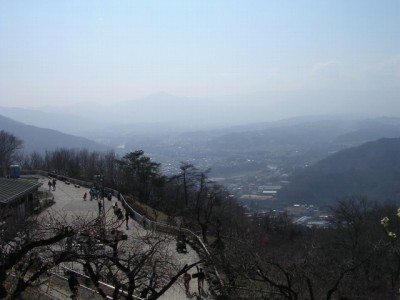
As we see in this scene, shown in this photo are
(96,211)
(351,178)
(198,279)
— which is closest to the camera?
(198,279)

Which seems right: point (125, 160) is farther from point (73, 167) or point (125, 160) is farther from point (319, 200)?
point (319, 200)

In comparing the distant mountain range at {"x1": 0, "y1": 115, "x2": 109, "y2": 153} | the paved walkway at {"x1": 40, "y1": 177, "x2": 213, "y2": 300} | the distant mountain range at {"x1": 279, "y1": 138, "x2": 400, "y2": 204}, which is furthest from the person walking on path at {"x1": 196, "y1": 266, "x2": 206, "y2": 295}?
the distant mountain range at {"x1": 0, "y1": 115, "x2": 109, "y2": 153}

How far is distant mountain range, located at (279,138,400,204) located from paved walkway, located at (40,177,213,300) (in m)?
56.1

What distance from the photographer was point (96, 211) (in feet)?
101

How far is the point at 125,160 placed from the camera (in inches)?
1815

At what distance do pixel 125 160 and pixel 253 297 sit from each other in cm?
3594

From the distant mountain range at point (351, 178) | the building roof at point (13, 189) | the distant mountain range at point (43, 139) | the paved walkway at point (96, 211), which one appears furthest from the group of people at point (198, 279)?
the distant mountain range at point (43, 139)

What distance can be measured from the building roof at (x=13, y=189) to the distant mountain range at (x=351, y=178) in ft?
214

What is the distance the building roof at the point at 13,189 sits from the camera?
24.8m

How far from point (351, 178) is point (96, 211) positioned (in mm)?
77294

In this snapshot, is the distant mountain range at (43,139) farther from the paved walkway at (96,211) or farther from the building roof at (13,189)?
the building roof at (13,189)

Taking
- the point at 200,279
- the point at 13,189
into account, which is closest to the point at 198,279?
the point at 200,279

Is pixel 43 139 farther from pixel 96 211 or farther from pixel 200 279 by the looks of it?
pixel 200 279

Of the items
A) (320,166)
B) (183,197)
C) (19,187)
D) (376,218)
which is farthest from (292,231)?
(320,166)
